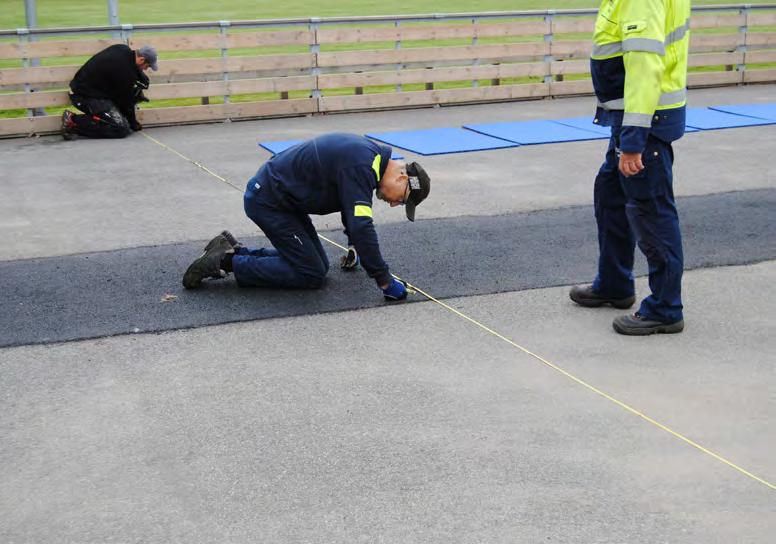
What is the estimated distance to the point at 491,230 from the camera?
7.92m

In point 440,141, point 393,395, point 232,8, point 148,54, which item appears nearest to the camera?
point 393,395

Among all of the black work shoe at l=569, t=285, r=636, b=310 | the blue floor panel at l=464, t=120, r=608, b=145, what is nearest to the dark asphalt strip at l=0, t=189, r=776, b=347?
the black work shoe at l=569, t=285, r=636, b=310

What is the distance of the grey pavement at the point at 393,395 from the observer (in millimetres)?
3783

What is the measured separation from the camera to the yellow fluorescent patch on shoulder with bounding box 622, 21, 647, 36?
17.0 feet

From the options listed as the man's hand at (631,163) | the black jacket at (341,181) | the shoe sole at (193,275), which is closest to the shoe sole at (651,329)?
the man's hand at (631,163)

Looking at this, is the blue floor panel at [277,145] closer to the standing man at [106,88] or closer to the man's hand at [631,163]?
the standing man at [106,88]

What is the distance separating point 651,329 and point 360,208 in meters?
→ 1.80

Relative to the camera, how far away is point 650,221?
557cm

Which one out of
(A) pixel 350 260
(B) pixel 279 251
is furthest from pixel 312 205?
(A) pixel 350 260

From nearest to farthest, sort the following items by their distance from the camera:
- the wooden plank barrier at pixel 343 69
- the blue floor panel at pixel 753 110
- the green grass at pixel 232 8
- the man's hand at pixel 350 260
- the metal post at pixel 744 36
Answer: the man's hand at pixel 350 260, the wooden plank barrier at pixel 343 69, the blue floor panel at pixel 753 110, the metal post at pixel 744 36, the green grass at pixel 232 8

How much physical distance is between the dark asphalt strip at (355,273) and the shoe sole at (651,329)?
3.19 ft

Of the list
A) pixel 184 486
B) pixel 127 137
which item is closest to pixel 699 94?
pixel 127 137

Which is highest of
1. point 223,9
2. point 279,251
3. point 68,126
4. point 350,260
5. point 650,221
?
point 223,9

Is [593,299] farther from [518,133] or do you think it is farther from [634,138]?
[518,133]
